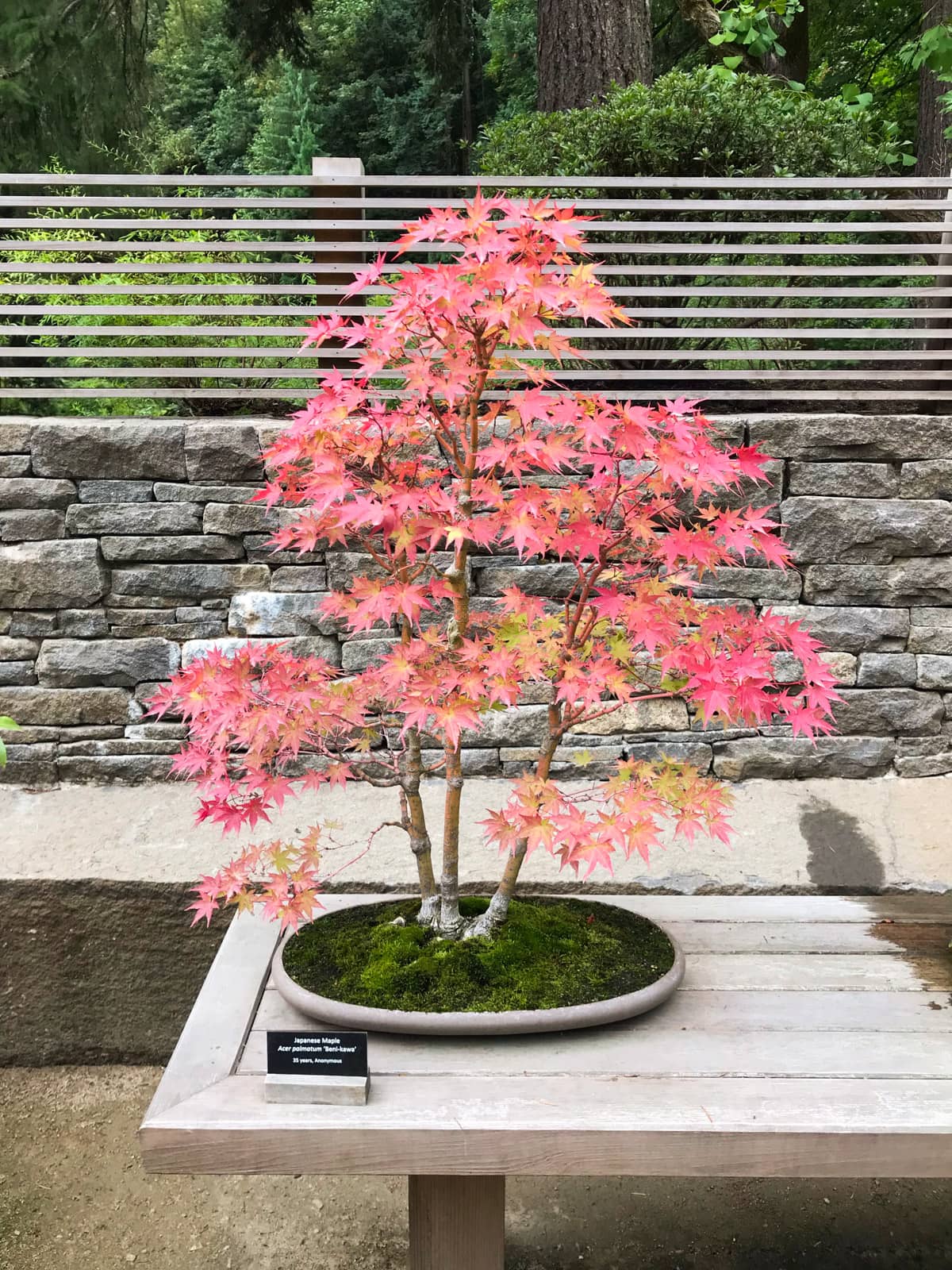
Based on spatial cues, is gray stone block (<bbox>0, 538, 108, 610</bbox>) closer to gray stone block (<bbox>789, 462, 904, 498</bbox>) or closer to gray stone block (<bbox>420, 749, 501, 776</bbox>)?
gray stone block (<bbox>420, 749, 501, 776</bbox>)

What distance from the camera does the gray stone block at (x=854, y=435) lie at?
251cm

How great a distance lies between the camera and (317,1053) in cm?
122

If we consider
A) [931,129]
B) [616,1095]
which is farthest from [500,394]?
[931,129]

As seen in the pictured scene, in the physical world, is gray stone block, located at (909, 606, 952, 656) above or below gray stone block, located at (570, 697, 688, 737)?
above

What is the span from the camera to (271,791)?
4.63ft

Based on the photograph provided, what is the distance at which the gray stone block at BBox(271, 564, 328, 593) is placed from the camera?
2.57 m

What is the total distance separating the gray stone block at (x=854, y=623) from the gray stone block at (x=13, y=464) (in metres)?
1.85

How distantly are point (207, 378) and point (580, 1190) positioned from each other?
83.1 inches

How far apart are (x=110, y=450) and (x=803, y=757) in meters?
1.85

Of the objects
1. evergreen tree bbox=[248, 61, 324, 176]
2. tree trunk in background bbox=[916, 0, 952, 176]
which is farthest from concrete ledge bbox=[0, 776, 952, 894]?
evergreen tree bbox=[248, 61, 324, 176]

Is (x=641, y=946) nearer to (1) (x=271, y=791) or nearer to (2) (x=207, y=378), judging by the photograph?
(1) (x=271, y=791)

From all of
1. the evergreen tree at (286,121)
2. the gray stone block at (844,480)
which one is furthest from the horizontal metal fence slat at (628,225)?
the evergreen tree at (286,121)

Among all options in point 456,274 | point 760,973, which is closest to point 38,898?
point 760,973

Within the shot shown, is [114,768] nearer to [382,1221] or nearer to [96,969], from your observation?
[96,969]
